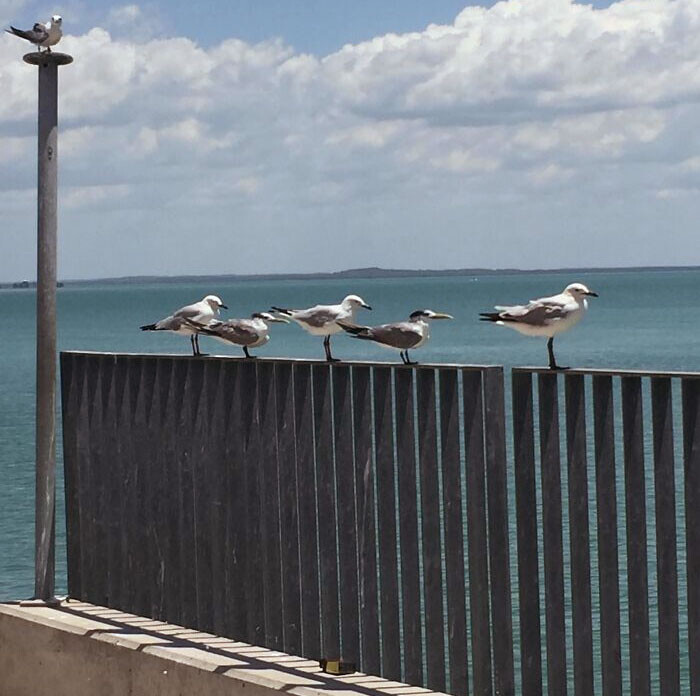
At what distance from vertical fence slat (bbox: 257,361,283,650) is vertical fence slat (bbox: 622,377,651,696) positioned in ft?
5.76

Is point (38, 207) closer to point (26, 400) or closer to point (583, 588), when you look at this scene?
point (583, 588)

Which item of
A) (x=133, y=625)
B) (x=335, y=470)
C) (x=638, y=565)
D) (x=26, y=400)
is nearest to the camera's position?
(x=638, y=565)

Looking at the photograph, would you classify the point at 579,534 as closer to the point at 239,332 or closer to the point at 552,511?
the point at 552,511

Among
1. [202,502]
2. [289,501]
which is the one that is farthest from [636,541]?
[202,502]

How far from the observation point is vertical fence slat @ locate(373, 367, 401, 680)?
609cm

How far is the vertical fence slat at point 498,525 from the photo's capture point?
575 cm

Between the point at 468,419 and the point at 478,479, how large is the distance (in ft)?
0.77

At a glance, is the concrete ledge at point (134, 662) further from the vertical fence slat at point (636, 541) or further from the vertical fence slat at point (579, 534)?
the vertical fence slat at point (636, 541)

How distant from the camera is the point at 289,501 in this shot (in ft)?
21.3

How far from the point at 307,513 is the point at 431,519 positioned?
0.68 metres

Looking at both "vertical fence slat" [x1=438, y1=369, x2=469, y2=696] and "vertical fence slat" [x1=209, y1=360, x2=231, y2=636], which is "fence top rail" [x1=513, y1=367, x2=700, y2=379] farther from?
"vertical fence slat" [x1=209, y1=360, x2=231, y2=636]

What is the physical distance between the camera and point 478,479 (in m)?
5.77

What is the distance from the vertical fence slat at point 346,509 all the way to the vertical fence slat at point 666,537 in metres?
1.43

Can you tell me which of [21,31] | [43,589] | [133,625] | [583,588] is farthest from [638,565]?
[21,31]
